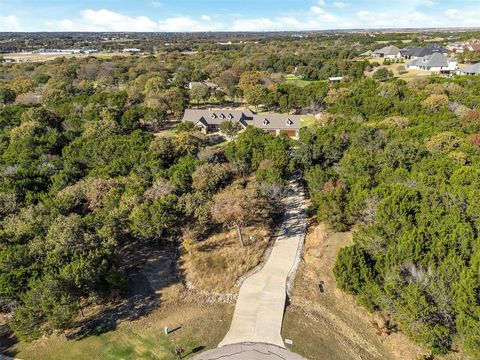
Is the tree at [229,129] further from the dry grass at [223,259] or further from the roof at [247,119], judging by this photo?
the dry grass at [223,259]

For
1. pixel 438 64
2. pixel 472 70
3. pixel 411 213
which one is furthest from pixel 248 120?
pixel 438 64

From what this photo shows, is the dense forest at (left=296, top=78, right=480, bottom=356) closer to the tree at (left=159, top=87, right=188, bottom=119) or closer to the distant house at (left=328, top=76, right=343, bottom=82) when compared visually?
the tree at (left=159, top=87, right=188, bottom=119)

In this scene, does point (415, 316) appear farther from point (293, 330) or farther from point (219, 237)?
point (219, 237)

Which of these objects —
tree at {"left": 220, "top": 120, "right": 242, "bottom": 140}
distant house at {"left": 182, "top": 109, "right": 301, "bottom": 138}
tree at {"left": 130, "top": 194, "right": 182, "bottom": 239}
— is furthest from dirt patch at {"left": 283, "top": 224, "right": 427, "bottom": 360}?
distant house at {"left": 182, "top": 109, "right": 301, "bottom": 138}

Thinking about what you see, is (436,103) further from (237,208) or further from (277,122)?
(237,208)

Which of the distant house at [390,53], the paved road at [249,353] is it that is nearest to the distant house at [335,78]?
the distant house at [390,53]

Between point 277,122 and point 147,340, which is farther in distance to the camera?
point 277,122

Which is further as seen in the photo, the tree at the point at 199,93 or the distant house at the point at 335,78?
the distant house at the point at 335,78
